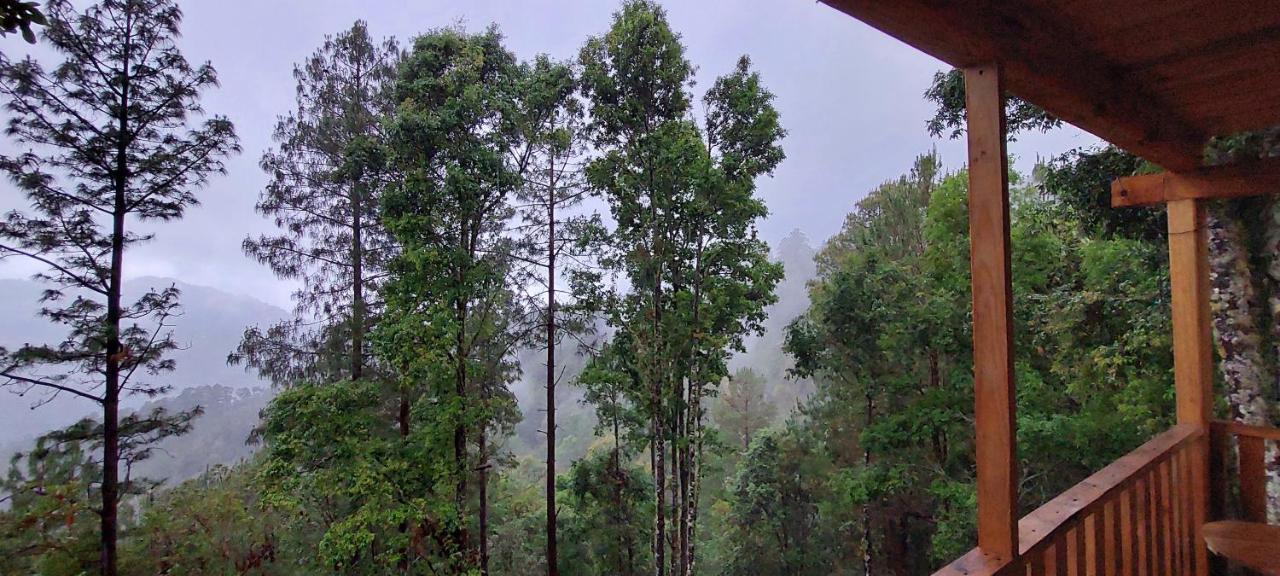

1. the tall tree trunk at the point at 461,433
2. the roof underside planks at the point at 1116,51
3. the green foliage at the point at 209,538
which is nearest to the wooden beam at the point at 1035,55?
the roof underside planks at the point at 1116,51

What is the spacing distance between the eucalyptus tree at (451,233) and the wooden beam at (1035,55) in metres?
6.25

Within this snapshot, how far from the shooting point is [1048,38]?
111cm

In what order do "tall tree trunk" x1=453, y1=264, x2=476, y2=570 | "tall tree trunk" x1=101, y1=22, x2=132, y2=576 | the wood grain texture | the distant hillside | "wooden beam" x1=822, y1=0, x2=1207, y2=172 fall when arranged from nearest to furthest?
"wooden beam" x1=822, y1=0, x2=1207, y2=172 < the wood grain texture < the distant hillside < "tall tree trunk" x1=101, y1=22, x2=132, y2=576 < "tall tree trunk" x1=453, y1=264, x2=476, y2=570

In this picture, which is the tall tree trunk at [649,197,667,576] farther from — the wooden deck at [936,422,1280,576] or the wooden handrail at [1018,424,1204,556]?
the wooden handrail at [1018,424,1204,556]

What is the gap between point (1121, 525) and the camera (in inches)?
54.8

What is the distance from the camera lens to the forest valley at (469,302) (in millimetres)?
5285

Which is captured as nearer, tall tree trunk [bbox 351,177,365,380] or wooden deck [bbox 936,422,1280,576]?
wooden deck [bbox 936,422,1280,576]

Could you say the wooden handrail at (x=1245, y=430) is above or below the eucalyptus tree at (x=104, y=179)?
below

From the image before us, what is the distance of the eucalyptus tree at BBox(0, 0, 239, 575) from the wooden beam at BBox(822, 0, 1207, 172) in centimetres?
706

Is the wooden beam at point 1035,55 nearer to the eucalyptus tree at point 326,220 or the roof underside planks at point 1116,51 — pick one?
the roof underside planks at point 1116,51

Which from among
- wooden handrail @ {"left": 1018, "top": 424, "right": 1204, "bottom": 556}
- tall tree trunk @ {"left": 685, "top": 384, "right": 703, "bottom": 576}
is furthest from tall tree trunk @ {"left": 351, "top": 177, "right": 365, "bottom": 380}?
wooden handrail @ {"left": 1018, "top": 424, "right": 1204, "bottom": 556}

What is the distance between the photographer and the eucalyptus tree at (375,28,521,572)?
21.4ft

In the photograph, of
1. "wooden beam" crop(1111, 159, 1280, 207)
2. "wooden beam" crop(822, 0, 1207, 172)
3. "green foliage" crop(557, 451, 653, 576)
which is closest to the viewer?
"wooden beam" crop(822, 0, 1207, 172)

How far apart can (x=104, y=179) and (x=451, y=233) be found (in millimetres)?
3333
